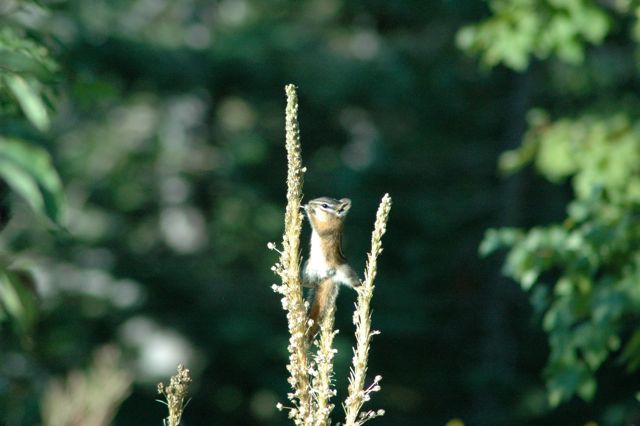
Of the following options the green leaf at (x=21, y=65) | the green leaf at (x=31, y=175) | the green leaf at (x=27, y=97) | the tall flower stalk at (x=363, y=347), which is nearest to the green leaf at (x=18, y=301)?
the green leaf at (x=31, y=175)

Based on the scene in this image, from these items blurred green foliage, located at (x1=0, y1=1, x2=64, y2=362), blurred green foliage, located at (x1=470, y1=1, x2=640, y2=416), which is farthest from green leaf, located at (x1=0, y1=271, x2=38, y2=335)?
blurred green foliage, located at (x1=470, y1=1, x2=640, y2=416)

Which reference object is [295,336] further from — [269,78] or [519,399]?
[519,399]

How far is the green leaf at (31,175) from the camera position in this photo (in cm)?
211

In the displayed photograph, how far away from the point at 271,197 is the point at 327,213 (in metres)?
10.2

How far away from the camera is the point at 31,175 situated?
2.15 metres

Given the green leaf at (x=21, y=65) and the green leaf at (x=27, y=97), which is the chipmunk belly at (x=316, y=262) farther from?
the green leaf at (x=21, y=65)

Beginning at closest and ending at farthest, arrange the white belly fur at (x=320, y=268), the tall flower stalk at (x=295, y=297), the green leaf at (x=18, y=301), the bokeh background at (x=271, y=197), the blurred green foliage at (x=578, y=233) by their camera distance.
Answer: the tall flower stalk at (x=295, y=297) → the green leaf at (x=18, y=301) → the white belly fur at (x=320, y=268) → the blurred green foliage at (x=578, y=233) → the bokeh background at (x=271, y=197)

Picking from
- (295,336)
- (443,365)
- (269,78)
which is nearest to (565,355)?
(295,336)

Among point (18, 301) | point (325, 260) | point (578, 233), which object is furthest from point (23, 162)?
point (578, 233)

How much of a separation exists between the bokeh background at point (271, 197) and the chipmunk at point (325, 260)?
344 inches

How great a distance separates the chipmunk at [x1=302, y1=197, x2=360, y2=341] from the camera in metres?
2.39

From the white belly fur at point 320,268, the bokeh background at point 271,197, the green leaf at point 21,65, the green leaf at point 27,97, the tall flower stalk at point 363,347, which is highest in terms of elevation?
the bokeh background at point 271,197

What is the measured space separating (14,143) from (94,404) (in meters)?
0.70

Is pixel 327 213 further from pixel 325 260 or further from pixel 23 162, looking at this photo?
pixel 23 162
